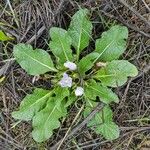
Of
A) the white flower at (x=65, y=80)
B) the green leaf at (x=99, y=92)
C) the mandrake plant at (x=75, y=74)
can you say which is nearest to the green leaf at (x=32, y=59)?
the mandrake plant at (x=75, y=74)

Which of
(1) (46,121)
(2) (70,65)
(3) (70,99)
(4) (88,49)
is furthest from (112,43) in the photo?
(1) (46,121)

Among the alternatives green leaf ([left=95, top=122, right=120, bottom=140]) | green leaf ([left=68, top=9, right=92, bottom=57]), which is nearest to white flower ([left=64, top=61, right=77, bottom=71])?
green leaf ([left=68, top=9, right=92, bottom=57])

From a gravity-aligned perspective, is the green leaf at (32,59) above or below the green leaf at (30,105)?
above

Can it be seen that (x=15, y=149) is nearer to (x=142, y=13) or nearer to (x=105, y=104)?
(x=105, y=104)

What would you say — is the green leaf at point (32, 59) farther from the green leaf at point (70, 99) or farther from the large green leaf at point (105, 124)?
the large green leaf at point (105, 124)

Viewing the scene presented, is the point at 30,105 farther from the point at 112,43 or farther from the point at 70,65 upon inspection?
the point at 112,43
